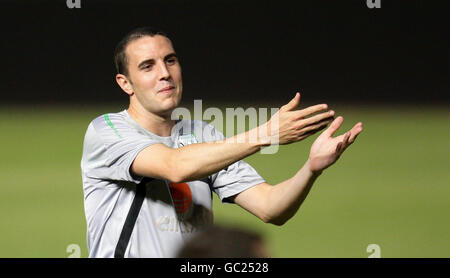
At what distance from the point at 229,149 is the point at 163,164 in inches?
12.2

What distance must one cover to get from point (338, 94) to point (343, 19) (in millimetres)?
991

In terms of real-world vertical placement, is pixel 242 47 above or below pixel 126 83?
above

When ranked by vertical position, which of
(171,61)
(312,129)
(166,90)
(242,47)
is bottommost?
(312,129)

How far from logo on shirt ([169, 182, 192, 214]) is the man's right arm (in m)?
0.23

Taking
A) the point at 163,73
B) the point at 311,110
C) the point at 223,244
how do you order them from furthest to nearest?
1. the point at 163,73
2. the point at 311,110
3. the point at 223,244

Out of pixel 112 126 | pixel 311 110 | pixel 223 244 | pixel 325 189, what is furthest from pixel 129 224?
pixel 325 189

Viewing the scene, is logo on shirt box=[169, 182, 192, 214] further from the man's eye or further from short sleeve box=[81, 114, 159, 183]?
the man's eye

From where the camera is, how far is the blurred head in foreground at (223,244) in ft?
5.87

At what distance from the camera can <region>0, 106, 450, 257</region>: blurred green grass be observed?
6035 millimetres

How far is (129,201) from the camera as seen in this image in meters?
3.18

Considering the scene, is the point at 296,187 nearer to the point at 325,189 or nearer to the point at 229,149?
the point at 229,149

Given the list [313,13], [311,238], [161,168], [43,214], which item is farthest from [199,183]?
[313,13]

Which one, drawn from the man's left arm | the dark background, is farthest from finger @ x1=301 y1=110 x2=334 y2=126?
the dark background

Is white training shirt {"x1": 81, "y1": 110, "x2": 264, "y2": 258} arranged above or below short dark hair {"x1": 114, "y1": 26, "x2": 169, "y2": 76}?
below
